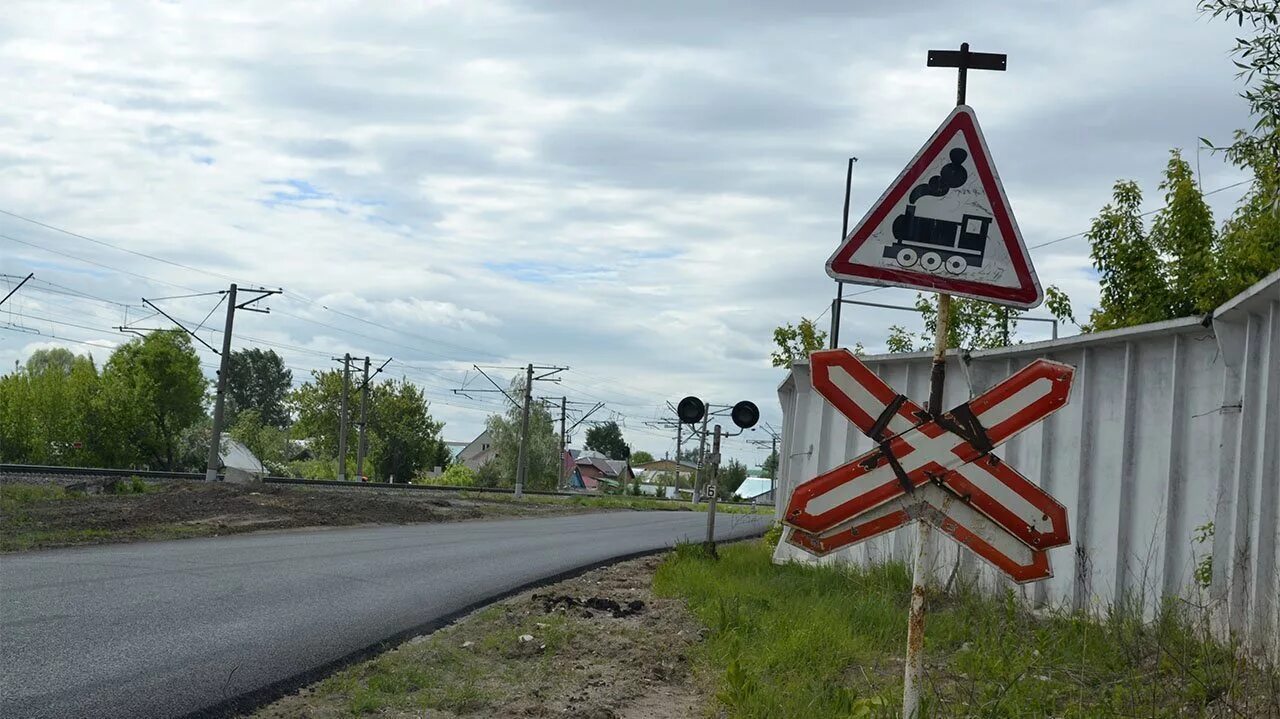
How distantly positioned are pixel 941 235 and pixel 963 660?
11.2 ft

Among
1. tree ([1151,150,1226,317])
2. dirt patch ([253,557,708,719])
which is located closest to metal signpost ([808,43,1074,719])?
dirt patch ([253,557,708,719])

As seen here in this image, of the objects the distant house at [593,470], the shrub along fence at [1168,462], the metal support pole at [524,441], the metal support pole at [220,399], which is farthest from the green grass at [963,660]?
the distant house at [593,470]

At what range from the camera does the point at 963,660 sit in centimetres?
727

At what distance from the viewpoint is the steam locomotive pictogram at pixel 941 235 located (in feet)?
15.8

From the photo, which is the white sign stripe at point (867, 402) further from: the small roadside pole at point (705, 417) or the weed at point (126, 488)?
the weed at point (126, 488)

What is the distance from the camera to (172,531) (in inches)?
798

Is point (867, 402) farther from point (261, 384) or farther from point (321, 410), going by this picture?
point (261, 384)

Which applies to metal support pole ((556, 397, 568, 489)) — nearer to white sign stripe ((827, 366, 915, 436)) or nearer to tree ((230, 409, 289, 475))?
tree ((230, 409, 289, 475))

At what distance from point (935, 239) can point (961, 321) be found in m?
17.2

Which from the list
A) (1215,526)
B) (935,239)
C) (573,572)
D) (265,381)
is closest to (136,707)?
(935,239)

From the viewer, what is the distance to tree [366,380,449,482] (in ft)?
342

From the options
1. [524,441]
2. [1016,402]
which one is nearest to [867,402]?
[1016,402]

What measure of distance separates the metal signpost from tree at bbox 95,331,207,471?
247 ft

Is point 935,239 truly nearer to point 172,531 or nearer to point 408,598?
point 408,598
